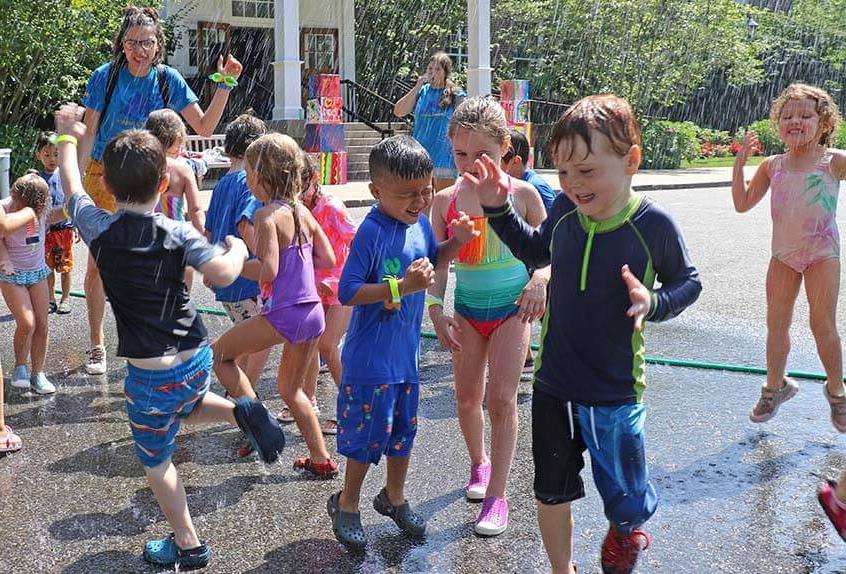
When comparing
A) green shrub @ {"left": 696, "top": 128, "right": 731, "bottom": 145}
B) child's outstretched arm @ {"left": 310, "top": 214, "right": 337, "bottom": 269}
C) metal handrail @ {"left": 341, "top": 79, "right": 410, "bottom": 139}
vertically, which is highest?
metal handrail @ {"left": 341, "top": 79, "right": 410, "bottom": 139}

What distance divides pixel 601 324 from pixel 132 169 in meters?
1.68

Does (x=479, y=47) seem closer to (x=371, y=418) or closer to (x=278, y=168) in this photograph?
(x=278, y=168)

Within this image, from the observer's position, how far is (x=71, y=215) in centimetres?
358

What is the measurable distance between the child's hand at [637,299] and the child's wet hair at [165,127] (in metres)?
3.35

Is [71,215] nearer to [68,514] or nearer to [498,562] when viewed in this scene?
[68,514]

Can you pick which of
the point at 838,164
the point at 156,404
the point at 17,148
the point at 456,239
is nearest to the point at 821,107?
the point at 838,164

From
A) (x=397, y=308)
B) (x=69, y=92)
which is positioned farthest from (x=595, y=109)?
(x=69, y=92)

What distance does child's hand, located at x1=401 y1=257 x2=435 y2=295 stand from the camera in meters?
3.40

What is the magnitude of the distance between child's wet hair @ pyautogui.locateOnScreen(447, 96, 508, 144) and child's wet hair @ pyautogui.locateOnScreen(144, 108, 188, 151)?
7.01 ft

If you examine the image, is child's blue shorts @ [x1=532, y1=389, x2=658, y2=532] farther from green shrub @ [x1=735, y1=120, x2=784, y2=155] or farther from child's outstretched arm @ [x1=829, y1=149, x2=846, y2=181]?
green shrub @ [x1=735, y1=120, x2=784, y2=155]

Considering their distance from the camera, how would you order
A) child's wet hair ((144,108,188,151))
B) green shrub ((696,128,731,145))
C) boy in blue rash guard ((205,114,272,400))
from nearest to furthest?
boy in blue rash guard ((205,114,272,400)) < child's wet hair ((144,108,188,151)) < green shrub ((696,128,731,145))

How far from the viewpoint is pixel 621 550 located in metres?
3.15

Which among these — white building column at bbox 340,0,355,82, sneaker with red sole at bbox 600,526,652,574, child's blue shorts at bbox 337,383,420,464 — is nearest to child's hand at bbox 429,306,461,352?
child's blue shorts at bbox 337,383,420,464

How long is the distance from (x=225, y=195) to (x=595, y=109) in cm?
260
